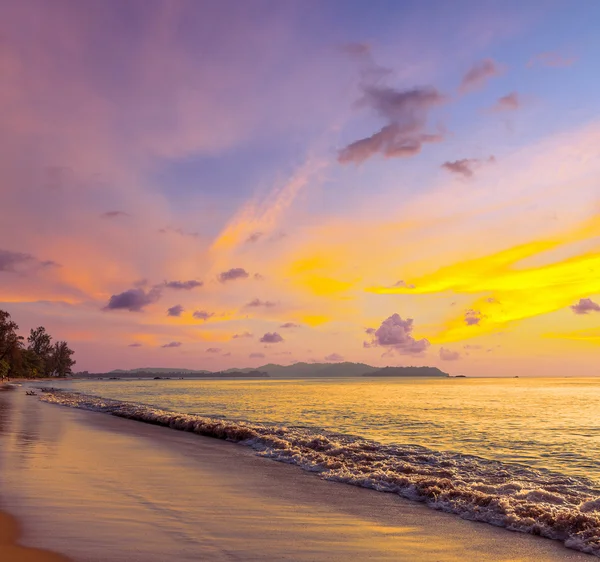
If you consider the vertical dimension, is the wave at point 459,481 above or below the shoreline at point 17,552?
below

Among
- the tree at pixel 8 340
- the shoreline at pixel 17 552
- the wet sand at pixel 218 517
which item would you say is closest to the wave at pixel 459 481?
the wet sand at pixel 218 517

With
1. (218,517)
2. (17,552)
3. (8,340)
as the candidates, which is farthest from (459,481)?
(8,340)

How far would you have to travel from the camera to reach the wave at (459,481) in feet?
37.5

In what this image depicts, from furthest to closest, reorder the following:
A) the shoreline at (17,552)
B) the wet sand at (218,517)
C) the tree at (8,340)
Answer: the tree at (8,340)
the wet sand at (218,517)
the shoreline at (17,552)

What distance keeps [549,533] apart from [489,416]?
131 ft

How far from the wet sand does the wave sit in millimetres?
731

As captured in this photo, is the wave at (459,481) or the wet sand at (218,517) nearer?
the wet sand at (218,517)

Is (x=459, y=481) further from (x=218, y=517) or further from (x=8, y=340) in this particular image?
(x=8, y=340)

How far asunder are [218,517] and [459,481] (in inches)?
370

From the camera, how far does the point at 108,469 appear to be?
1595 cm

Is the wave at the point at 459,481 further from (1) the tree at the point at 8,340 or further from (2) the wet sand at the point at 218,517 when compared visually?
(1) the tree at the point at 8,340

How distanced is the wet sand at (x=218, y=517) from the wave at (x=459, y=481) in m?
0.73

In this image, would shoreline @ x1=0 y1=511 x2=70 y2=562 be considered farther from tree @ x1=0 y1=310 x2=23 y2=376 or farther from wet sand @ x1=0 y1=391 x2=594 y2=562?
tree @ x1=0 y1=310 x2=23 y2=376

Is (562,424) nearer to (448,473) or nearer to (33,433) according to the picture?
(448,473)
